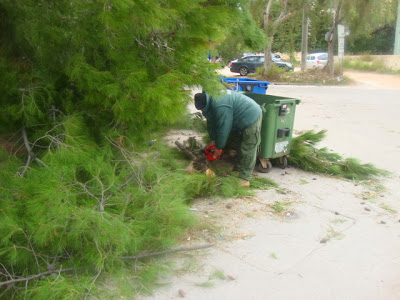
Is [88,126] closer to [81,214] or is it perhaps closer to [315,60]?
[81,214]

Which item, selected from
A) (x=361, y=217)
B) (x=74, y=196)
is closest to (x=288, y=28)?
(x=361, y=217)

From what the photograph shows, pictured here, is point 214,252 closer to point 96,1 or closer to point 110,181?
point 110,181

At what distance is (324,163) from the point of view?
5492 millimetres

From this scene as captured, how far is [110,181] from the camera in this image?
3236mm

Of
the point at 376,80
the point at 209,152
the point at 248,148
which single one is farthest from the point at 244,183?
the point at 376,80

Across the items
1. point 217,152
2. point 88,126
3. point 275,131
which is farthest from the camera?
point 275,131

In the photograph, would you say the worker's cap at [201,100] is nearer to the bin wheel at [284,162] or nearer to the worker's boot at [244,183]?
the worker's boot at [244,183]

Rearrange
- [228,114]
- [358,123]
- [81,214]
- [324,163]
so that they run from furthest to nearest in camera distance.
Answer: [358,123] → [324,163] → [228,114] → [81,214]

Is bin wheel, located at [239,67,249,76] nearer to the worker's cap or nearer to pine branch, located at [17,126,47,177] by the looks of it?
the worker's cap

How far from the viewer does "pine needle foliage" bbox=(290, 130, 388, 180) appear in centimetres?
543

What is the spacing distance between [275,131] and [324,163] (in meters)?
0.89

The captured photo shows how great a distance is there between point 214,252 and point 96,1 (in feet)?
7.54

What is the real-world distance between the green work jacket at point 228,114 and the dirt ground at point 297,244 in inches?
32.9

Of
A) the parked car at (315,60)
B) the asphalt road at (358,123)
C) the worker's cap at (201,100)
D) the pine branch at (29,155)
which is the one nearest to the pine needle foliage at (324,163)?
the asphalt road at (358,123)
